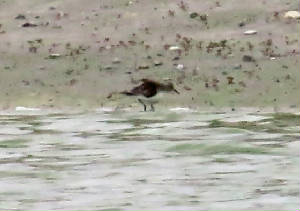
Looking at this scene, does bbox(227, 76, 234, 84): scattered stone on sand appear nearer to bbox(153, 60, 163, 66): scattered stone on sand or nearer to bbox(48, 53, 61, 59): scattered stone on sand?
bbox(153, 60, 163, 66): scattered stone on sand

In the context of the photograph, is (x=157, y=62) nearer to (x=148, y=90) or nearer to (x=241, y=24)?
(x=148, y=90)

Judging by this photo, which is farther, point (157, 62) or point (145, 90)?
point (157, 62)

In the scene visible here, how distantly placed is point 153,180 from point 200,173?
19.4 inches

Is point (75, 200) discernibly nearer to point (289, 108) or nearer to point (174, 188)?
point (174, 188)

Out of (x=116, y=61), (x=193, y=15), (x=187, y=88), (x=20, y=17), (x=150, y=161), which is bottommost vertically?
(x=150, y=161)

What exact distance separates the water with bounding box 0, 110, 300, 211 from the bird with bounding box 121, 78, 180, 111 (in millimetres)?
645

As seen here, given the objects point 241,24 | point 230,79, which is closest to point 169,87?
point 230,79

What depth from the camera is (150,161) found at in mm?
9344

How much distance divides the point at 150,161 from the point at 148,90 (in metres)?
4.53

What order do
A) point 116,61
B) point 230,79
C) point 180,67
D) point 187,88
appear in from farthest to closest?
point 116,61 < point 180,67 < point 230,79 < point 187,88

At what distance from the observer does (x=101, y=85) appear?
1484 cm

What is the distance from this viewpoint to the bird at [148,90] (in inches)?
541

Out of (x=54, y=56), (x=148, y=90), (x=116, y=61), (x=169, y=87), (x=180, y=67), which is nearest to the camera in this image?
(x=148, y=90)

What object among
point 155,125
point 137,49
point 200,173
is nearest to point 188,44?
point 137,49
